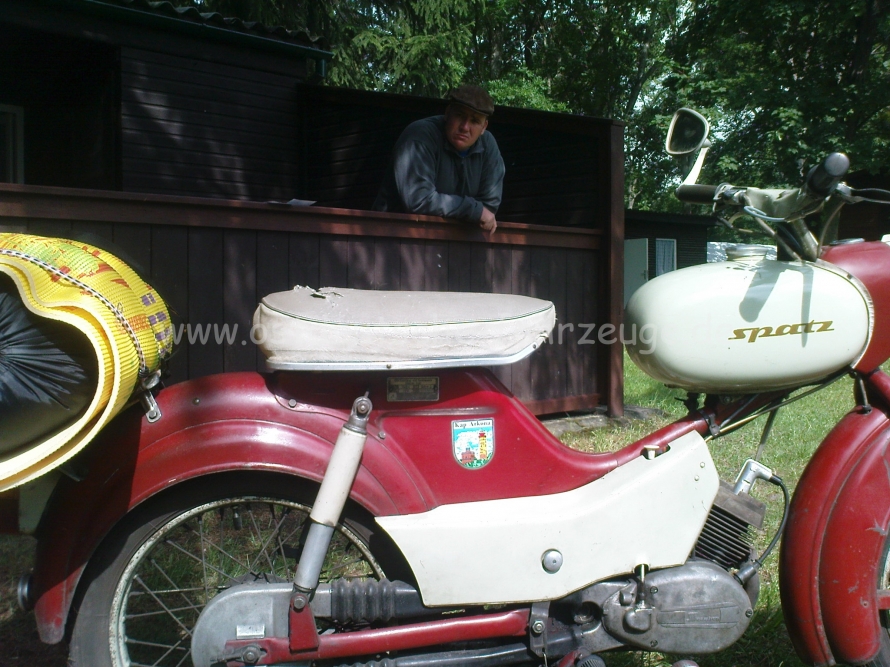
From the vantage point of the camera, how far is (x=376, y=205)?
475 centimetres

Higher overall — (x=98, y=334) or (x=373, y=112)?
(x=373, y=112)

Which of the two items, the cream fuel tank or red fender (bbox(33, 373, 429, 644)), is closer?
red fender (bbox(33, 373, 429, 644))

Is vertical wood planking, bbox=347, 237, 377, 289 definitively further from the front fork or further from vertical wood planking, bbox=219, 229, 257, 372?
the front fork

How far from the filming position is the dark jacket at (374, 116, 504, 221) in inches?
172

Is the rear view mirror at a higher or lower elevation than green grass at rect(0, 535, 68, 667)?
higher

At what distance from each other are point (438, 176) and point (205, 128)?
4114 mm

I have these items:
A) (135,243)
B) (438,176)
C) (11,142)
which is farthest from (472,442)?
(11,142)

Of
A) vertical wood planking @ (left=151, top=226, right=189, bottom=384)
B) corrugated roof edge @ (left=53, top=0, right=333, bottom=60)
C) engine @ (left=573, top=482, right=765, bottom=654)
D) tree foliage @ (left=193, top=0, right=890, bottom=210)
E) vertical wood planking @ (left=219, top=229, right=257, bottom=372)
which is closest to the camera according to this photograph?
engine @ (left=573, top=482, right=765, bottom=654)

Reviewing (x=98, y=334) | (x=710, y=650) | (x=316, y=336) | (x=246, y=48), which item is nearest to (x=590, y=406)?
(x=710, y=650)

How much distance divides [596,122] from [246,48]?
4.03 meters

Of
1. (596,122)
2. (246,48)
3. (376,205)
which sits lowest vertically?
(376,205)

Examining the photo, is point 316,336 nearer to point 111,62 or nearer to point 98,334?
point 98,334

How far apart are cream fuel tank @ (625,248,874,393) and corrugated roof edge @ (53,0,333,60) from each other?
6.10 meters

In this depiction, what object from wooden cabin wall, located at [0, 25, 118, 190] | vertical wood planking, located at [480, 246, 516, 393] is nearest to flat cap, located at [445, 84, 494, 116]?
vertical wood planking, located at [480, 246, 516, 393]
